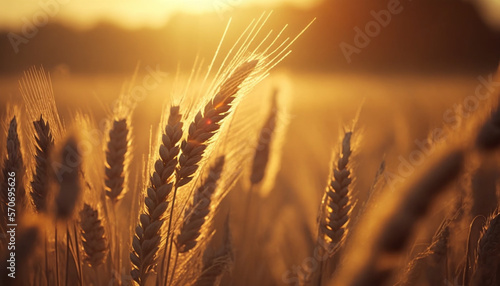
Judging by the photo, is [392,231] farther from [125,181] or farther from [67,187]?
[125,181]

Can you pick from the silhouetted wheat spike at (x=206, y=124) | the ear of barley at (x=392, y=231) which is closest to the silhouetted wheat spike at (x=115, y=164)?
the silhouetted wheat spike at (x=206, y=124)

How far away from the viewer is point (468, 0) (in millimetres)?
12125

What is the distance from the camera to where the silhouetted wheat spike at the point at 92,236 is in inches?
53.9

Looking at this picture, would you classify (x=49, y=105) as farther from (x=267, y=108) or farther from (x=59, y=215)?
(x=267, y=108)

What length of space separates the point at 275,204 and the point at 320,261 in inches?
69.9

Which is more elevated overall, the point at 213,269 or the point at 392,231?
the point at 213,269

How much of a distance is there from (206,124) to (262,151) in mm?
1385

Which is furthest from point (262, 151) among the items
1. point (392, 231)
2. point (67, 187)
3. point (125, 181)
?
point (392, 231)

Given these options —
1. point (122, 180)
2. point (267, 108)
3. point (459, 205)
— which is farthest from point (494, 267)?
point (267, 108)

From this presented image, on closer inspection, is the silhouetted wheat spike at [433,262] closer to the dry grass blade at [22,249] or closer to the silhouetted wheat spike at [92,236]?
the silhouetted wheat spike at [92,236]

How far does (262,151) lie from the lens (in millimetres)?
2502

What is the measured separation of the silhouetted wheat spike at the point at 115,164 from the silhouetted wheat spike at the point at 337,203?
736 mm

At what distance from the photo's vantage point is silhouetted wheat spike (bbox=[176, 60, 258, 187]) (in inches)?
43.6

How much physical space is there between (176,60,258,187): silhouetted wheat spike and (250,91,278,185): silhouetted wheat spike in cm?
132
